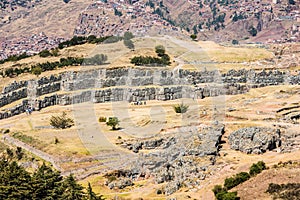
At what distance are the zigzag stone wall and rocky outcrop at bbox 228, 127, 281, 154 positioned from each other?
3657 cm

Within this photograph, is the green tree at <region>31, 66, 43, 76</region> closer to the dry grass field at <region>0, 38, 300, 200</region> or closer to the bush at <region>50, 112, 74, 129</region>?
the dry grass field at <region>0, 38, 300, 200</region>

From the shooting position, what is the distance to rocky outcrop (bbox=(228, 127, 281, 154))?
173 ft

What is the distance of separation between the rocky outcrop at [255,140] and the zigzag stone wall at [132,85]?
120ft

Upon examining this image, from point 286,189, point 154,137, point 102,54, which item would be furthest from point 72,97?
point 286,189

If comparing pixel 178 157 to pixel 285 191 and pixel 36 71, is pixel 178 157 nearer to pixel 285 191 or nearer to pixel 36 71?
pixel 285 191

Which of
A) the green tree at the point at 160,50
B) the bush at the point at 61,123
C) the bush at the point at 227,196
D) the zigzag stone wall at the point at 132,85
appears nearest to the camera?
the bush at the point at 227,196

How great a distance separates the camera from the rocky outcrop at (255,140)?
173 ft

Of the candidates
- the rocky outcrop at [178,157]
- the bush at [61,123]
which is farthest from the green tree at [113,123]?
the rocky outcrop at [178,157]

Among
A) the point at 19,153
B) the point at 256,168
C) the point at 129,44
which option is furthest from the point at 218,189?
the point at 129,44

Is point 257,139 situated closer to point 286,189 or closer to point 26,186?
point 286,189

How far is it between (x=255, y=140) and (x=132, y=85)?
48577 millimetres

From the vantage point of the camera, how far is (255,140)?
178 feet

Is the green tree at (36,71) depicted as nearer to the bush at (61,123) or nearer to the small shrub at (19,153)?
the bush at (61,123)

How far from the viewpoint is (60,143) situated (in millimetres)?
62438
